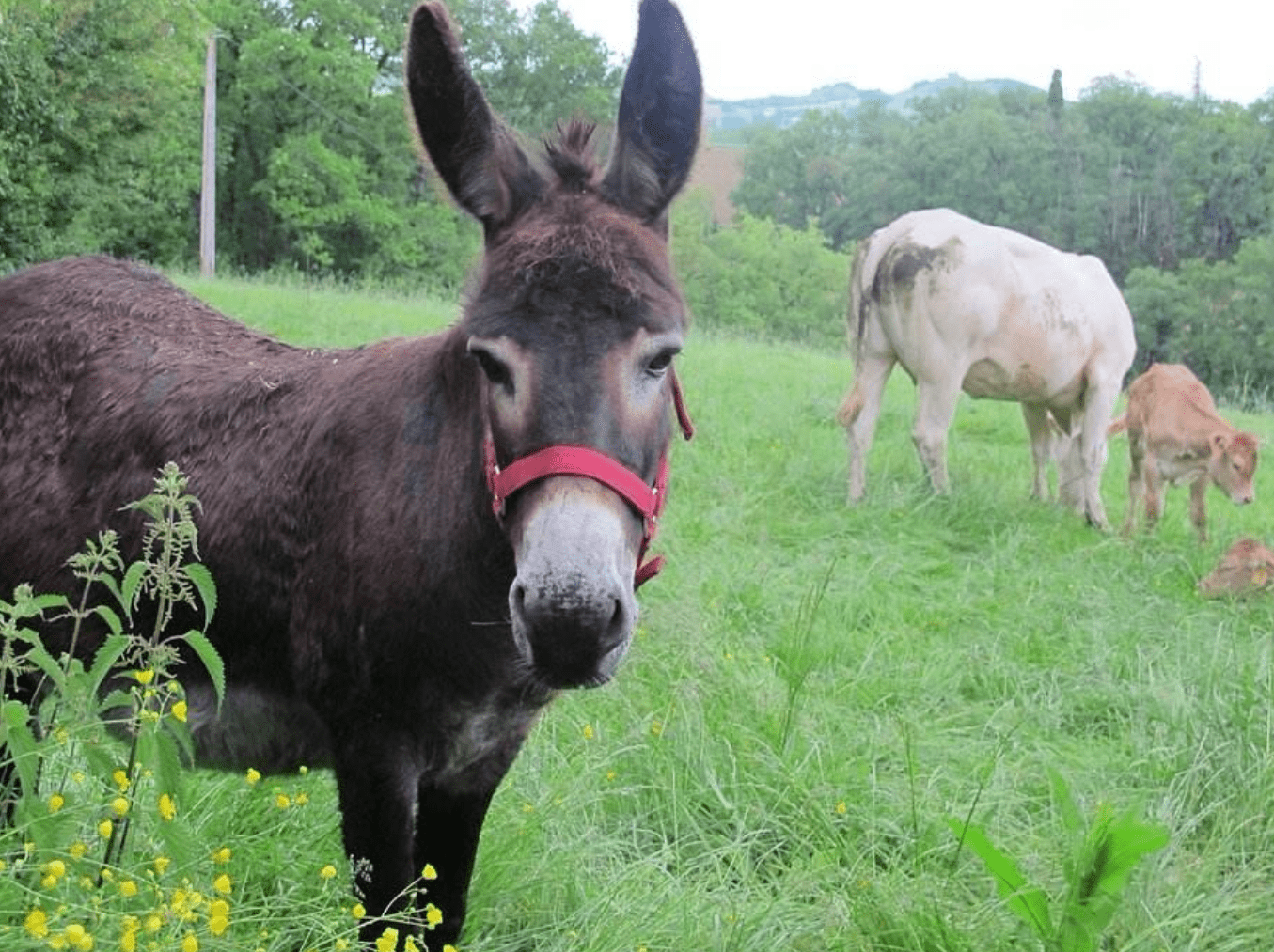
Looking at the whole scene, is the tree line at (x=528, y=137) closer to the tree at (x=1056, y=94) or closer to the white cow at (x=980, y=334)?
the tree at (x=1056, y=94)

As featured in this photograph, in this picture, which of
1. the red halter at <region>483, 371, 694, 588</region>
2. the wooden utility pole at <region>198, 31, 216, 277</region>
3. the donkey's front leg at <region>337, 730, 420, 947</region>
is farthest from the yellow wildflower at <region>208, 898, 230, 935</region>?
the wooden utility pole at <region>198, 31, 216, 277</region>

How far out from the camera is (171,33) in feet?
63.6

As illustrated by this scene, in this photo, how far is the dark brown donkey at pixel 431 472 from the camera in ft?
5.91

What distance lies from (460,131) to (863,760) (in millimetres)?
2332

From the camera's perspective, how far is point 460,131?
2.05 metres

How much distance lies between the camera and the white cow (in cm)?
821

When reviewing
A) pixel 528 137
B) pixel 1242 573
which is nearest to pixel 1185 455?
pixel 1242 573

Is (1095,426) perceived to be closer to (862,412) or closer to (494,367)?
(862,412)

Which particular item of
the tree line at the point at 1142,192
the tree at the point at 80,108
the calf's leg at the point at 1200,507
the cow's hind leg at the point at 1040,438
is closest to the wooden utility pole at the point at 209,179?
the tree at the point at 80,108

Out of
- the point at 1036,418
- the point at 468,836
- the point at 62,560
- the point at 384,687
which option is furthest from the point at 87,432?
the point at 1036,418

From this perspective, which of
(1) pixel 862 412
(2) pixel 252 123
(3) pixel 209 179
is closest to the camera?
(1) pixel 862 412

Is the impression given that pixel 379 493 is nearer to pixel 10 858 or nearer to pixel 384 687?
pixel 384 687

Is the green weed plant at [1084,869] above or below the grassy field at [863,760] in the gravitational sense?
above

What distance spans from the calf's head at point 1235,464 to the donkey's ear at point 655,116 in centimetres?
772
